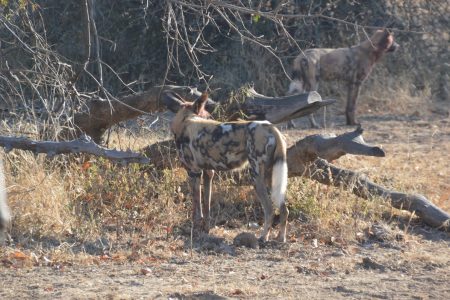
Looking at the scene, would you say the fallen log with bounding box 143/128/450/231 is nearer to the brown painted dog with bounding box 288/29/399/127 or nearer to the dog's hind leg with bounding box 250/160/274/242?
the dog's hind leg with bounding box 250/160/274/242

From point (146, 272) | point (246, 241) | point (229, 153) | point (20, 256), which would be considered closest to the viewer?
point (146, 272)

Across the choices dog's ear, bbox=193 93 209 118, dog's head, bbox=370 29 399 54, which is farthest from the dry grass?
dog's head, bbox=370 29 399 54

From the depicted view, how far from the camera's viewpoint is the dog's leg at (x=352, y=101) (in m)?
12.1

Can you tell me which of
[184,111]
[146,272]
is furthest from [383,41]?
[146,272]

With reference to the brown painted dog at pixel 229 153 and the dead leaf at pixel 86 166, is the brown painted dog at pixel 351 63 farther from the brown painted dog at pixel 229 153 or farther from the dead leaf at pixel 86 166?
the brown painted dog at pixel 229 153

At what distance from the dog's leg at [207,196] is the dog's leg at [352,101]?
18.4 feet

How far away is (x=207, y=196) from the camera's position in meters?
6.64

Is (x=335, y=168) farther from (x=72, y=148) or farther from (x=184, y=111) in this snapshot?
(x=72, y=148)

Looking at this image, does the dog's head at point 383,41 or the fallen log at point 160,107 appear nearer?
the fallen log at point 160,107

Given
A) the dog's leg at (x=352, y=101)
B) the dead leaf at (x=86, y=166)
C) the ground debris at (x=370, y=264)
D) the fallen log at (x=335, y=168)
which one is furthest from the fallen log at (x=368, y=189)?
the dog's leg at (x=352, y=101)

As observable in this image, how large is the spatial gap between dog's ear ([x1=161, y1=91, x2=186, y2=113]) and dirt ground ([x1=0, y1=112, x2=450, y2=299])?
3.04 feet

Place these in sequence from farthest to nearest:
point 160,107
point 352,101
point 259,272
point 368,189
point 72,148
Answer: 1. point 352,101
2. point 160,107
3. point 368,189
4. point 72,148
5. point 259,272

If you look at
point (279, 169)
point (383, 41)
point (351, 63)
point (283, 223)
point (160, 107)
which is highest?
point (383, 41)

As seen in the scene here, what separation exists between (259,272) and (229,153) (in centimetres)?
103
